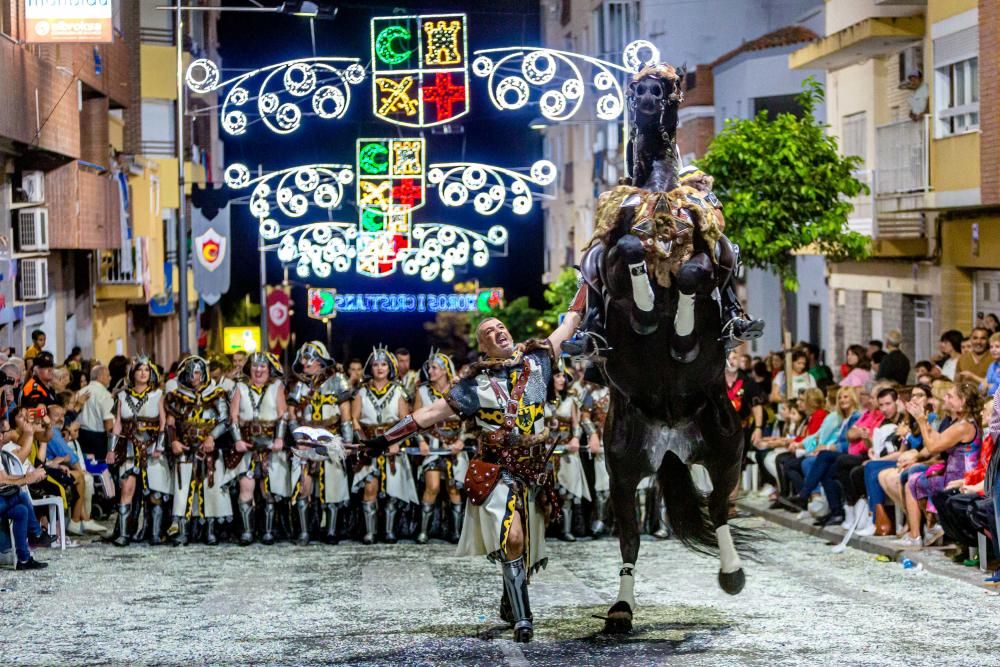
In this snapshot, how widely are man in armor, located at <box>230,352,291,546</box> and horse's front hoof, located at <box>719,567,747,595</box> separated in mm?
7507

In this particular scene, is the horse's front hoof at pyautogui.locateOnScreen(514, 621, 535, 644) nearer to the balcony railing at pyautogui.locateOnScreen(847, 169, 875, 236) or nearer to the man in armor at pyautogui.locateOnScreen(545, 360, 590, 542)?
the man in armor at pyautogui.locateOnScreen(545, 360, 590, 542)

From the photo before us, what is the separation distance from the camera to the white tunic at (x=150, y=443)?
1784 cm

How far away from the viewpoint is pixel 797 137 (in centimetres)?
2698

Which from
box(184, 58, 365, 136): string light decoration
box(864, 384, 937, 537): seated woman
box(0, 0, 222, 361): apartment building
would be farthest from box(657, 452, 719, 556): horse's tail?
box(184, 58, 365, 136): string light decoration

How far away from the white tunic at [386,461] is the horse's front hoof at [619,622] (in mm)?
7291

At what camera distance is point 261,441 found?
17922 mm

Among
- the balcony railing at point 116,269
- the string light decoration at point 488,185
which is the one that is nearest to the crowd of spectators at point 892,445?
the string light decoration at point 488,185

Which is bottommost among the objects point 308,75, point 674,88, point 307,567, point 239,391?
point 307,567

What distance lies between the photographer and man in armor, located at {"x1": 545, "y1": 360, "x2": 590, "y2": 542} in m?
17.9

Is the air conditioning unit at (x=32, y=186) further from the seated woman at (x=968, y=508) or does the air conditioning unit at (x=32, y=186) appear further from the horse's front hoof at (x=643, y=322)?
the horse's front hoof at (x=643, y=322)

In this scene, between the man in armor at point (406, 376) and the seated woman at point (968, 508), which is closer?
the seated woman at point (968, 508)

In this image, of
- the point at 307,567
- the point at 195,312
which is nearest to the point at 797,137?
the point at 307,567

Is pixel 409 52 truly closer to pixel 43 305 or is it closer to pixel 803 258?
pixel 43 305

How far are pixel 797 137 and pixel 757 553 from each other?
16166mm
